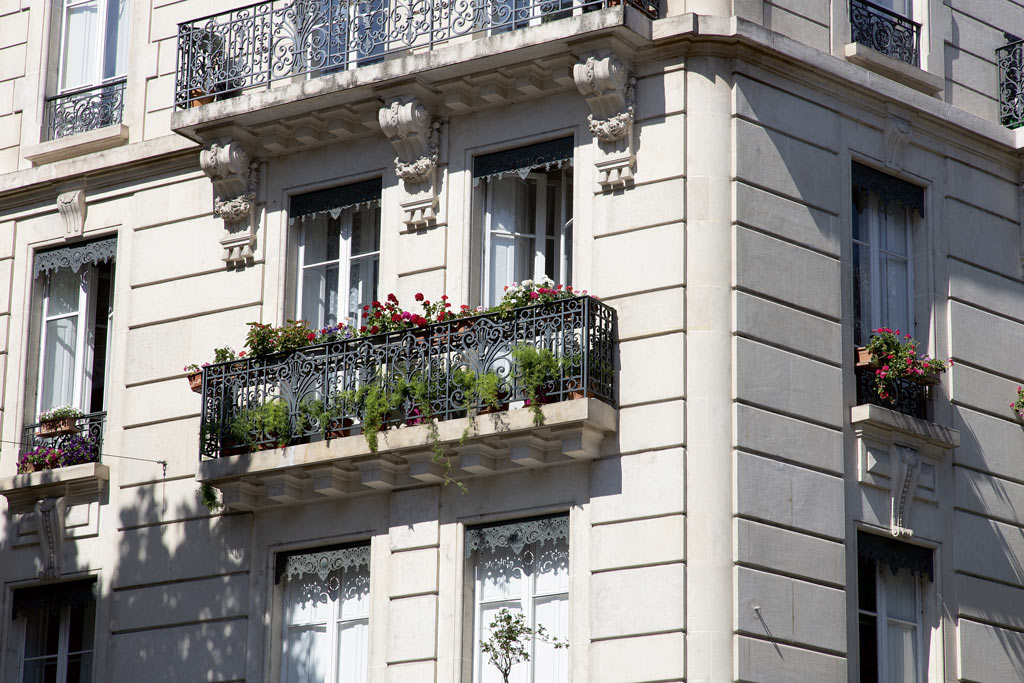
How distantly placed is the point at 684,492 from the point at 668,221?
2543mm

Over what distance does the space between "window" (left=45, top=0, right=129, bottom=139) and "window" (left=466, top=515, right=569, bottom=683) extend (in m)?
7.05

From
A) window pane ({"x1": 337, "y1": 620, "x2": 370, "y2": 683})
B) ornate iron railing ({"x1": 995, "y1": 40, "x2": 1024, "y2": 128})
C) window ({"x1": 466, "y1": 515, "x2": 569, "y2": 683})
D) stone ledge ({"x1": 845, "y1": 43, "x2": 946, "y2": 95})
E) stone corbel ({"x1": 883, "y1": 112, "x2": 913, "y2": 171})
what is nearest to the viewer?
window ({"x1": 466, "y1": 515, "x2": 569, "y2": 683})

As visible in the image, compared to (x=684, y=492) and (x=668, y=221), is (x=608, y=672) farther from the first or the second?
(x=668, y=221)

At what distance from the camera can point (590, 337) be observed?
18.3m

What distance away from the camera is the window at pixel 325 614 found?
64.4 feet

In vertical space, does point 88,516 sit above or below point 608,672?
above

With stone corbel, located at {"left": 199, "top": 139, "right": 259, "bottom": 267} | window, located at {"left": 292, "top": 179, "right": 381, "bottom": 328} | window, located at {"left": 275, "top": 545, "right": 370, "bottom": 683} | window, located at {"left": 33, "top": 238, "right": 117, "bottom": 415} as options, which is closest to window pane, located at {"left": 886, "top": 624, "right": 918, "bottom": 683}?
window, located at {"left": 275, "top": 545, "right": 370, "bottom": 683}

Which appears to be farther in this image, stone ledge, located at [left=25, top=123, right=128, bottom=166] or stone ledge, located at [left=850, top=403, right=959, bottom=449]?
stone ledge, located at [left=25, top=123, right=128, bottom=166]

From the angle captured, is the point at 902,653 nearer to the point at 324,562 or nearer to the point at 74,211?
the point at 324,562

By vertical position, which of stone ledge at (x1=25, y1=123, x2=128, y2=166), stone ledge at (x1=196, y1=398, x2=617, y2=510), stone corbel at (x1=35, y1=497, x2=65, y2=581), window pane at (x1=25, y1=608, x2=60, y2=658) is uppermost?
stone ledge at (x1=25, y1=123, x2=128, y2=166)

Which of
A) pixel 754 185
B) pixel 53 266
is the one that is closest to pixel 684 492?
pixel 754 185

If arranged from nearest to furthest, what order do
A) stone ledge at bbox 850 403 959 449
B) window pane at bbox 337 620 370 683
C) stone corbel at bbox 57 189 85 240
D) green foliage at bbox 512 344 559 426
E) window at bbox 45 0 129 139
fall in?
green foliage at bbox 512 344 559 426 < stone ledge at bbox 850 403 959 449 < window pane at bbox 337 620 370 683 < stone corbel at bbox 57 189 85 240 < window at bbox 45 0 129 139

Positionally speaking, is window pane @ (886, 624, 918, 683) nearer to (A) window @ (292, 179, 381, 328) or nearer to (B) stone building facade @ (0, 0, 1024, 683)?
(B) stone building facade @ (0, 0, 1024, 683)

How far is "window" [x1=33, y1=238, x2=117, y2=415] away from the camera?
22.1 meters
